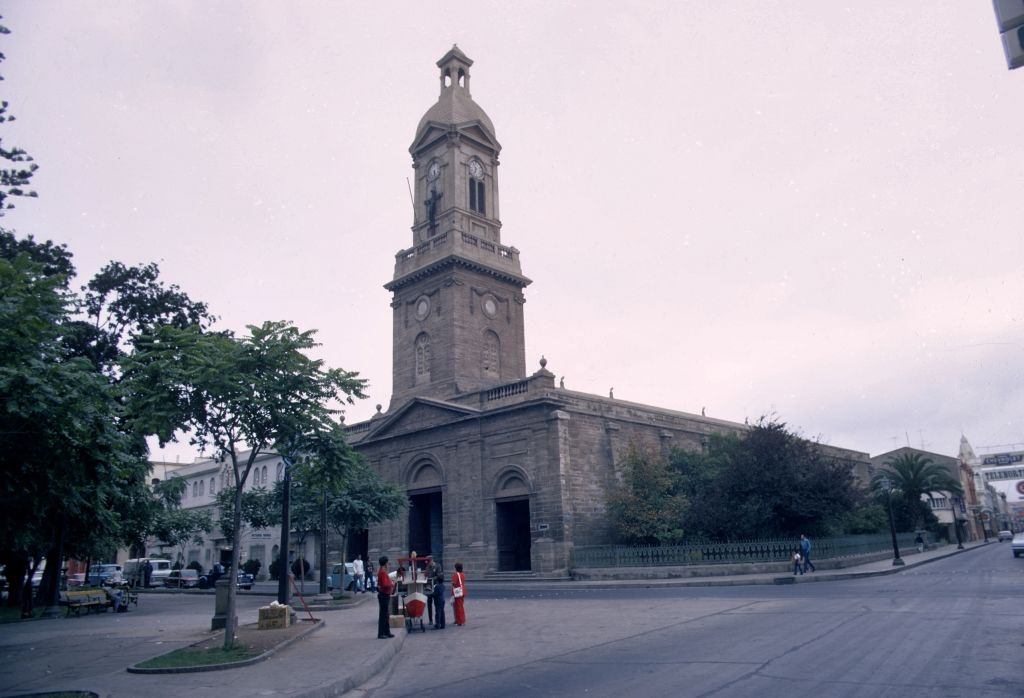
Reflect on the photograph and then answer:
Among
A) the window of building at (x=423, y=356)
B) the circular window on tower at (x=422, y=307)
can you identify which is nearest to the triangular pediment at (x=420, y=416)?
the window of building at (x=423, y=356)

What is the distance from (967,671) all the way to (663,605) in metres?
10.8

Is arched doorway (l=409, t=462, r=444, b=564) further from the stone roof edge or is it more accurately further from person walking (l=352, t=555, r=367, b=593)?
the stone roof edge

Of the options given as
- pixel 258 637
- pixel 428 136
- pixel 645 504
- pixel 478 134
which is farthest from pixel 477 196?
pixel 258 637

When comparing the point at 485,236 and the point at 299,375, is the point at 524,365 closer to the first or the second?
the point at 485,236

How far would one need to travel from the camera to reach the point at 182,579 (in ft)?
147

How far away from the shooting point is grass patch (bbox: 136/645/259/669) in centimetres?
1099

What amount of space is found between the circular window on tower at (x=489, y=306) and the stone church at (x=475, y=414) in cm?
7

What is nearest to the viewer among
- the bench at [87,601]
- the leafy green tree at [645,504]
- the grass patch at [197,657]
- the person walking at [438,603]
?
the grass patch at [197,657]

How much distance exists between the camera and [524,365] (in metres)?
45.0

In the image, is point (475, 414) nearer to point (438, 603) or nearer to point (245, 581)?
point (245, 581)

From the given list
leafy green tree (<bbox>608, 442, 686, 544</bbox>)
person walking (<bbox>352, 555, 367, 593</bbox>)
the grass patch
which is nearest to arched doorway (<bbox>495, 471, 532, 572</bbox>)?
leafy green tree (<bbox>608, 442, 686, 544</bbox>)

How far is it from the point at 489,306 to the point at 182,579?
80.9 feet

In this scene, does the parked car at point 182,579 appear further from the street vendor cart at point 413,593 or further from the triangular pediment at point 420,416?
the street vendor cart at point 413,593

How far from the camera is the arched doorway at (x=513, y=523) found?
1394 inches
